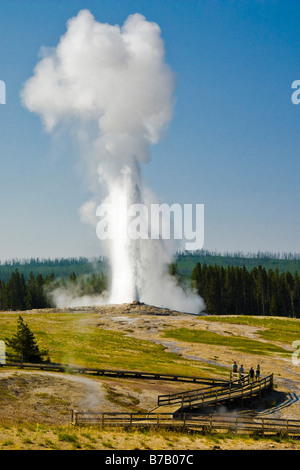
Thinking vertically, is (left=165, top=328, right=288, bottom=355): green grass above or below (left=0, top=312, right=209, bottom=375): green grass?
below

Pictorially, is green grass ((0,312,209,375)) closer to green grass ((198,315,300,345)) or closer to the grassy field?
the grassy field

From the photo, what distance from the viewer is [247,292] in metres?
158

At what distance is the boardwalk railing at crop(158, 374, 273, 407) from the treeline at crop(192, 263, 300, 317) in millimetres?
99931

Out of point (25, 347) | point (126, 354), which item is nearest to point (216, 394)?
point (25, 347)

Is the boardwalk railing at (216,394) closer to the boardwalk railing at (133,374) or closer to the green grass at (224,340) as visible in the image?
the boardwalk railing at (133,374)

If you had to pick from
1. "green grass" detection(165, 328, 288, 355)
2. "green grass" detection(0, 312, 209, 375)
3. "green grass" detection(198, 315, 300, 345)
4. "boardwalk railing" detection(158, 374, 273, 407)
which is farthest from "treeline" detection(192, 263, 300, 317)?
"boardwalk railing" detection(158, 374, 273, 407)

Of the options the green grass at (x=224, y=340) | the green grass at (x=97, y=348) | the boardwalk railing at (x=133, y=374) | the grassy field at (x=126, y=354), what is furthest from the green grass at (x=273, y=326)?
the boardwalk railing at (x=133, y=374)

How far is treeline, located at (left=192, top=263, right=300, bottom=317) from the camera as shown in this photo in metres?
150

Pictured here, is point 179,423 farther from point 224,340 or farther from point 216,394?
point 224,340

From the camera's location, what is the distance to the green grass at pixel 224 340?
258 ft

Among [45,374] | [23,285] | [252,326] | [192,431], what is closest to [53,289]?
[23,285]

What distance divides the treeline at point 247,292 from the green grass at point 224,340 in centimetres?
5525

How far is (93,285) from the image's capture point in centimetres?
18412

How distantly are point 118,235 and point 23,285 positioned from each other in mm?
45851
